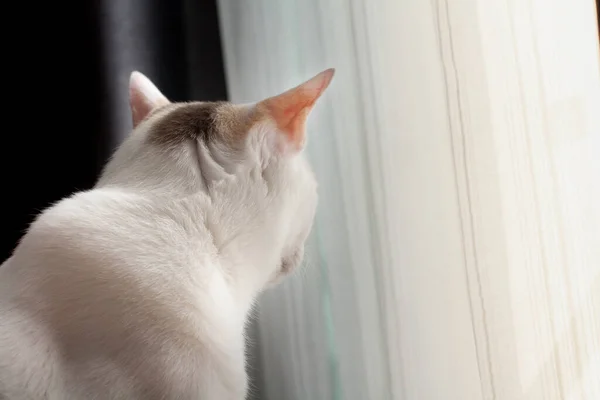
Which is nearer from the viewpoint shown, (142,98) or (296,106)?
(296,106)

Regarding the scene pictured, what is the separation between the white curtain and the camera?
72 centimetres

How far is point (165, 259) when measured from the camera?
0.80m

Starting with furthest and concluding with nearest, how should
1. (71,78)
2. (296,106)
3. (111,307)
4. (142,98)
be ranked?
(71,78), (142,98), (296,106), (111,307)

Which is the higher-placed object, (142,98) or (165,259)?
(142,98)

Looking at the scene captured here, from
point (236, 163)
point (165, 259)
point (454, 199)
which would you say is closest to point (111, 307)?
point (165, 259)

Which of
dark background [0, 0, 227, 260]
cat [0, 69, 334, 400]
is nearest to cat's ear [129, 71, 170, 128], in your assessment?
cat [0, 69, 334, 400]

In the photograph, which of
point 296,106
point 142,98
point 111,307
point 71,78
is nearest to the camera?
point 111,307

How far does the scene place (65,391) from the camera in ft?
2.37

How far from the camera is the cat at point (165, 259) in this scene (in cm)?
73

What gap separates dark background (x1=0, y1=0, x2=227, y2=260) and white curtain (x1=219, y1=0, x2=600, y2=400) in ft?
1.76

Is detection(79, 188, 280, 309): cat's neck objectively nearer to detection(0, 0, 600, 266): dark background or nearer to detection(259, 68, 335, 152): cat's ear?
detection(259, 68, 335, 152): cat's ear

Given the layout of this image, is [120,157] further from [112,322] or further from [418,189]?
[418,189]

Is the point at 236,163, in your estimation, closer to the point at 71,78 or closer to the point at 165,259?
the point at 165,259

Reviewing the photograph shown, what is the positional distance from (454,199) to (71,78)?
115cm
